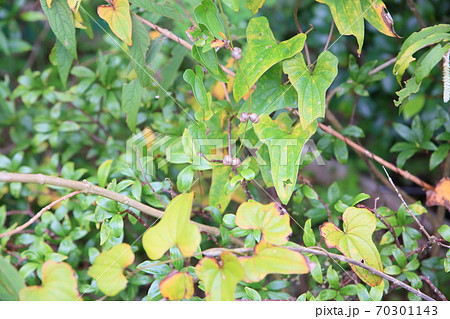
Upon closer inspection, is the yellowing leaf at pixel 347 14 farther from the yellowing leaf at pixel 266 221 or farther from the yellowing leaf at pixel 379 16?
the yellowing leaf at pixel 266 221

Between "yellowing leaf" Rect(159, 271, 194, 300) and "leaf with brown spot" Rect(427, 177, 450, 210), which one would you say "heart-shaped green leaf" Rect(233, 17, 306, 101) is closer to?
"yellowing leaf" Rect(159, 271, 194, 300)

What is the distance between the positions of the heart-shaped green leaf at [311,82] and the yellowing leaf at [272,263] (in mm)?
222

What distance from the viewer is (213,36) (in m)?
0.69

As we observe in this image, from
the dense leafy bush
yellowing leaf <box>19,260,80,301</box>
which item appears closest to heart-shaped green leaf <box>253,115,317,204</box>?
the dense leafy bush

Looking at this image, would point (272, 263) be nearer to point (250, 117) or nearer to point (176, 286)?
point (176, 286)

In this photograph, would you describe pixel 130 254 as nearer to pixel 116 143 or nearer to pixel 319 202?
pixel 319 202

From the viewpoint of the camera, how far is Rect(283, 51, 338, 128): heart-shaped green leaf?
68cm

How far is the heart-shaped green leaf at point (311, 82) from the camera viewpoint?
681 mm

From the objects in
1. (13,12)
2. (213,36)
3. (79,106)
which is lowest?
(79,106)

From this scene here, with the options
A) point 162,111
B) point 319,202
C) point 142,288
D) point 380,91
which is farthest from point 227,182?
point 380,91

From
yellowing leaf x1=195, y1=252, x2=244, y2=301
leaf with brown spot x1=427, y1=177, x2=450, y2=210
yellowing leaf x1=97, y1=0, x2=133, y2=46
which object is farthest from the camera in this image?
leaf with brown spot x1=427, y1=177, x2=450, y2=210

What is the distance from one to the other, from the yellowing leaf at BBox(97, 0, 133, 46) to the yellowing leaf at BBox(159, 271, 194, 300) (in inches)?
16.2

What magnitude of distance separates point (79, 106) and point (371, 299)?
32.3 inches

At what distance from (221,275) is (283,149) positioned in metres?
0.25
